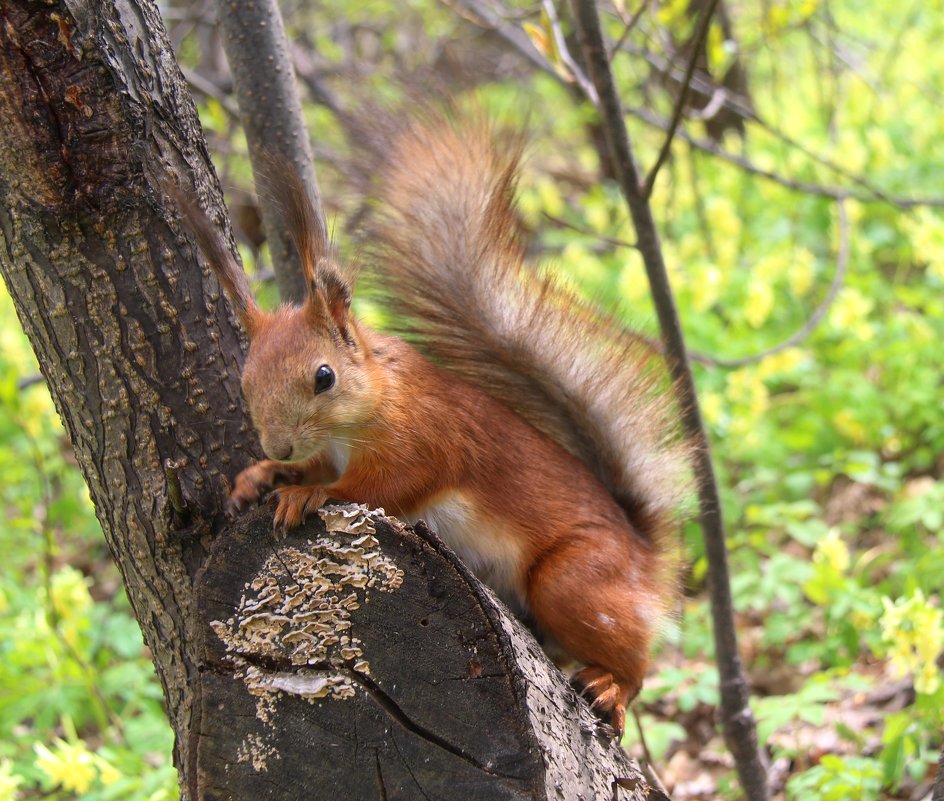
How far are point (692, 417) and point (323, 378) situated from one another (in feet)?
3.46

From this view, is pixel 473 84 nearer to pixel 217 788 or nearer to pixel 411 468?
pixel 411 468

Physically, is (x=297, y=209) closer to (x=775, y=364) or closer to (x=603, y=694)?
(x=603, y=694)

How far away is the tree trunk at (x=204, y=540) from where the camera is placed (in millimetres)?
1394

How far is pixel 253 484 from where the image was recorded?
1.71 metres

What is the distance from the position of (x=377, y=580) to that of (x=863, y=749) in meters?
1.80

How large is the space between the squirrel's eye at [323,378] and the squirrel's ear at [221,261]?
0.54 ft

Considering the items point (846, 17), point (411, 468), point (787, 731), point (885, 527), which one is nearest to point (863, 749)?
point (787, 731)

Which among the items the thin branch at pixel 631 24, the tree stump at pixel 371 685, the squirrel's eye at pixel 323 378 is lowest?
the tree stump at pixel 371 685

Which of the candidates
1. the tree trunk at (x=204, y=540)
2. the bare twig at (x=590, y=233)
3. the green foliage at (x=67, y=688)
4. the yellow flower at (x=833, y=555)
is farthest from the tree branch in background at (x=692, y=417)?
the green foliage at (x=67, y=688)

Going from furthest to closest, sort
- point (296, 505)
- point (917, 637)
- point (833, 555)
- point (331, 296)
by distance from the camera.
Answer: point (833, 555) → point (917, 637) → point (331, 296) → point (296, 505)

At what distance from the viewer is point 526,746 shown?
1.36 meters

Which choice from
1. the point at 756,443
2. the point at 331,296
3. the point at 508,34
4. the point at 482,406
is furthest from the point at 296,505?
the point at 508,34

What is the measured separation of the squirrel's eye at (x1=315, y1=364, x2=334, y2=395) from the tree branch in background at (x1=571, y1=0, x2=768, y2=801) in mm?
827

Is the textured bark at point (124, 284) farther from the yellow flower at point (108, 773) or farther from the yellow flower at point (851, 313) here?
the yellow flower at point (851, 313)
